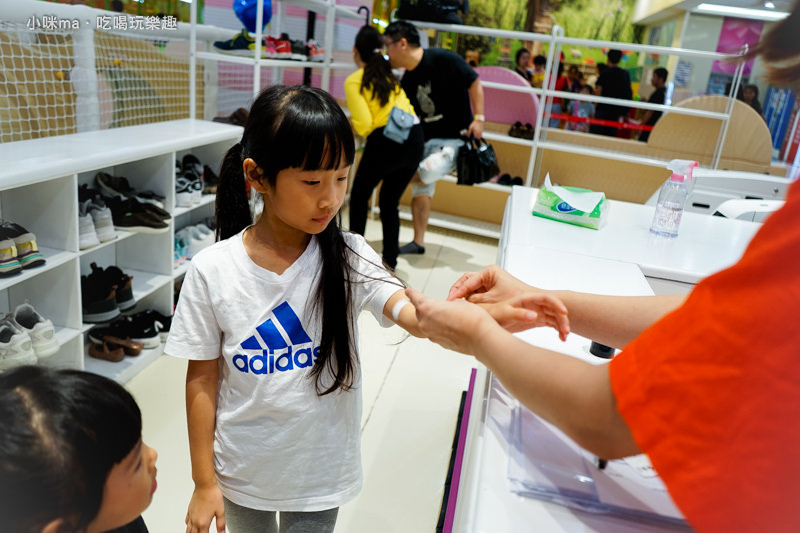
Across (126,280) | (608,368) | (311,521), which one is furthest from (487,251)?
(608,368)

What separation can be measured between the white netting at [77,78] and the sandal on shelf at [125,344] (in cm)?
93

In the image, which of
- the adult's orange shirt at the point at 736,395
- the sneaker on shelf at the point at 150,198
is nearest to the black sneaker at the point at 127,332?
the sneaker on shelf at the point at 150,198

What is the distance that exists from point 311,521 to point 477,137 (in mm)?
3327

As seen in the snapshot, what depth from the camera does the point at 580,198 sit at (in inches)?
80.1

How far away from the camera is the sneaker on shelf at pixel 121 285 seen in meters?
2.47

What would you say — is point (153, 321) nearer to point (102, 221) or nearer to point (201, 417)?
point (102, 221)

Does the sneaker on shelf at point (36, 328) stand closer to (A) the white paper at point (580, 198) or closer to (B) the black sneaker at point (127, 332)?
(B) the black sneaker at point (127, 332)

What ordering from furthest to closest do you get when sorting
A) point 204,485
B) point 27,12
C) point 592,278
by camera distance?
point 27,12 < point 592,278 < point 204,485

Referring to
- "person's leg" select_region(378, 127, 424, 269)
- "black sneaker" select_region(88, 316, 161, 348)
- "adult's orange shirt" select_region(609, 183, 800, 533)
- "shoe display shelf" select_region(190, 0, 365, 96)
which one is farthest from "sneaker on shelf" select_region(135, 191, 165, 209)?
"adult's orange shirt" select_region(609, 183, 800, 533)

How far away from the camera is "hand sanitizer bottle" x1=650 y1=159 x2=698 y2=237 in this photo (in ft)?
6.63

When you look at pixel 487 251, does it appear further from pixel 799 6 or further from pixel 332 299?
pixel 799 6

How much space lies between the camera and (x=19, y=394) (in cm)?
68

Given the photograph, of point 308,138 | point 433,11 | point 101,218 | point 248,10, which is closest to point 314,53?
point 248,10

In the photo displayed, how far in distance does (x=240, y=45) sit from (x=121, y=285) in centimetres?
166
